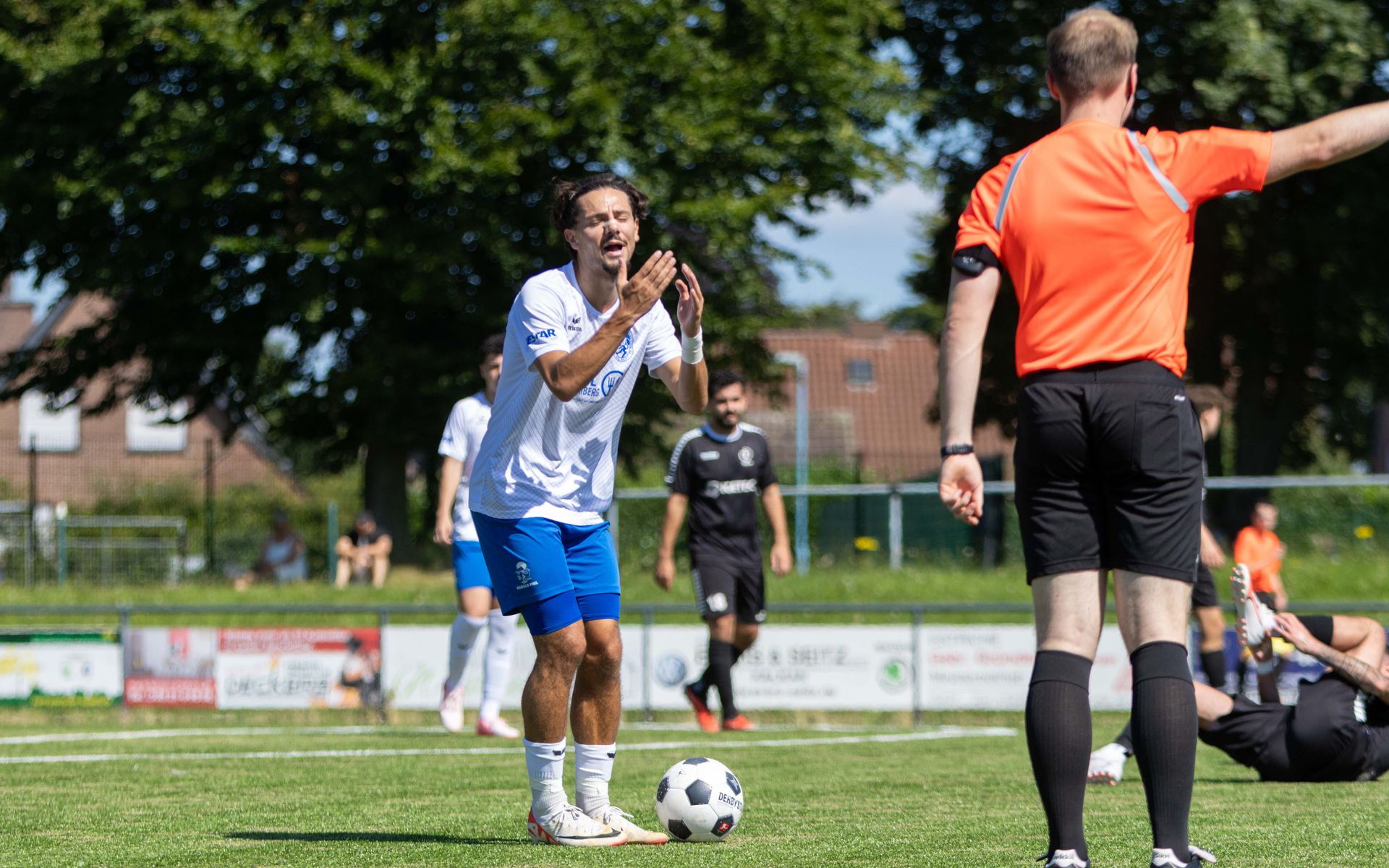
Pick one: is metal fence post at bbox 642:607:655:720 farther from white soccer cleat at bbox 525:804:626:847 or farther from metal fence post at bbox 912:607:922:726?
white soccer cleat at bbox 525:804:626:847

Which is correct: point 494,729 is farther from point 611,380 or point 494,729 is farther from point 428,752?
point 611,380

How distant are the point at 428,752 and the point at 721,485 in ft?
11.0

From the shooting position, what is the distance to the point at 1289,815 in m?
6.36

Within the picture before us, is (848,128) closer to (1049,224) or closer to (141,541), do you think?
(141,541)

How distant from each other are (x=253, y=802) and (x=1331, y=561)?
18.0 metres

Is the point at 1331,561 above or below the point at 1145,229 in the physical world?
below

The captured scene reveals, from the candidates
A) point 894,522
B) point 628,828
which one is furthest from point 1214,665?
point 894,522

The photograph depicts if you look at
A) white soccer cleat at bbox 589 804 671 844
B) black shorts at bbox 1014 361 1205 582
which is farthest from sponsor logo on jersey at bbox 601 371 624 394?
black shorts at bbox 1014 361 1205 582

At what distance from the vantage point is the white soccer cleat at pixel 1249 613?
6.86 m

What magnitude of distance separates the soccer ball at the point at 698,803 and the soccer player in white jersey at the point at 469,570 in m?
4.58

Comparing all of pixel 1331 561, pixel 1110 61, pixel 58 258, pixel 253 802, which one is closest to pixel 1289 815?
pixel 1110 61

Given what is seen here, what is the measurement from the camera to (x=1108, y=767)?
791 centimetres

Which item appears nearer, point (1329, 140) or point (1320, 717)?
point (1329, 140)

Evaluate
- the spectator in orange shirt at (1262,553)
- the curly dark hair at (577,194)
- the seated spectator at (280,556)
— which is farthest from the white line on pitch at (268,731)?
the seated spectator at (280,556)
